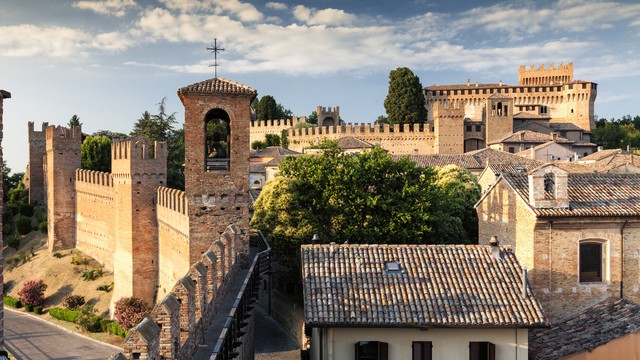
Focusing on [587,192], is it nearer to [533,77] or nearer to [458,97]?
[458,97]

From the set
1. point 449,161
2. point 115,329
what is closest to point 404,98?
point 449,161

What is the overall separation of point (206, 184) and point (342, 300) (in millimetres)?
7210

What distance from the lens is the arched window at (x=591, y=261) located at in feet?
61.6

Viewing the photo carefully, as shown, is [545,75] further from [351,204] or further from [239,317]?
[239,317]

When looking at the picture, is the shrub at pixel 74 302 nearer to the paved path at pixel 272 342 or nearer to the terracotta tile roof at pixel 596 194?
the paved path at pixel 272 342

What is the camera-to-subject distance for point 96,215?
39719 millimetres

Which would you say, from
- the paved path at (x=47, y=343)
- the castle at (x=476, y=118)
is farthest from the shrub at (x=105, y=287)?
the castle at (x=476, y=118)

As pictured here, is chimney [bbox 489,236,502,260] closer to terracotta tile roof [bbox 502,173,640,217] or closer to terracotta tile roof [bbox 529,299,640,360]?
terracotta tile roof [bbox 502,173,640,217]

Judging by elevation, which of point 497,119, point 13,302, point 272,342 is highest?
point 497,119

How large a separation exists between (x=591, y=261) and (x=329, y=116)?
57999 millimetres

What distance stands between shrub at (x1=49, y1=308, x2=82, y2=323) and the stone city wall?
12.7 ft

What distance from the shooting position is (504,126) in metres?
63.5

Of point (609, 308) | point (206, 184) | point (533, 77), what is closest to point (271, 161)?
point (206, 184)

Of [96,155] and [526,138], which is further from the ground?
[526,138]
